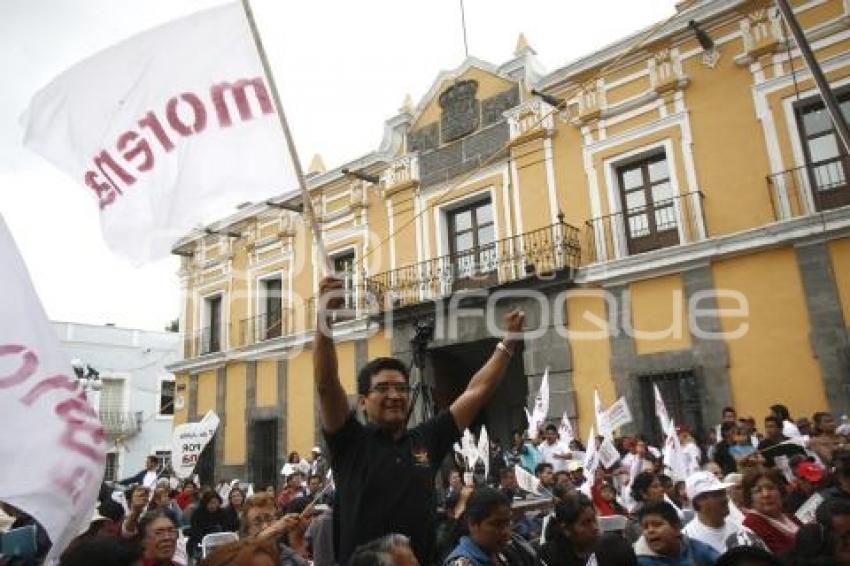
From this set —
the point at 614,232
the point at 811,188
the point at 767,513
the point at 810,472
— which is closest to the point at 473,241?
the point at 614,232

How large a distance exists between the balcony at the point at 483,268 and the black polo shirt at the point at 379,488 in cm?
1083

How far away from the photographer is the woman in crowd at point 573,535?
13.1 feet

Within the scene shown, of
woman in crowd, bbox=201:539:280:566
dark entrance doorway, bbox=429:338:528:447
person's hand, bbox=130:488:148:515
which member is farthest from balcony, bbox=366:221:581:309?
woman in crowd, bbox=201:539:280:566

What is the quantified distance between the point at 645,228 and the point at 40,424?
12099mm

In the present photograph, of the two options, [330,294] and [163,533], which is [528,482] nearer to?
[163,533]

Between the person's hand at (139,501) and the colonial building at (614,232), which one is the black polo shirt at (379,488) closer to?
the colonial building at (614,232)

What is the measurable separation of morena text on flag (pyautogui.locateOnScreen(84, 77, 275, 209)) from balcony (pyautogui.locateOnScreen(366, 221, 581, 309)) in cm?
1008

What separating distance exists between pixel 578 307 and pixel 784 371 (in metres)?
3.74

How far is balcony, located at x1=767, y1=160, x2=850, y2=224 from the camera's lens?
1095cm

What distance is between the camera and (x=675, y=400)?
1197 centimetres

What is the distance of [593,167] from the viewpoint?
13.5 meters

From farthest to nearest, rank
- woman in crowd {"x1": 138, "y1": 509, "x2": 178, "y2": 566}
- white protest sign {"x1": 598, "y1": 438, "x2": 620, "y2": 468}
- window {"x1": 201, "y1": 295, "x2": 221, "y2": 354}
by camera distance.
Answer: window {"x1": 201, "y1": 295, "x2": 221, "y2": 354}
white protest sign {"x1": 598, "y1": 438, "x2": 620, "y2": 468}
woman in crowd {"x1": 138, "y1": 509, "x2": 178, "y2": 566}

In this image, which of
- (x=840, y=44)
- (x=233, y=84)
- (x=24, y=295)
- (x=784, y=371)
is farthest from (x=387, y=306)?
(x=24, y=295)

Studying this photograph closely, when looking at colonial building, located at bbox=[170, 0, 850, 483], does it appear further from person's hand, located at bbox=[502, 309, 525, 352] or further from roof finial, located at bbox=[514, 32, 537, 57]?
person's hand, located at bbox=[502, 309, 525, 352]
